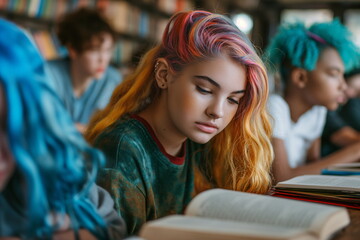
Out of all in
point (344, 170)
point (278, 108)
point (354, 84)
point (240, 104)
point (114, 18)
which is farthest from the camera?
point (114, 18)

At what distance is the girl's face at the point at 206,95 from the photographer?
1123 millimetres

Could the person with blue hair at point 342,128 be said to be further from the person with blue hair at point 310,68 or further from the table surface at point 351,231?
the table surface at point 351,231

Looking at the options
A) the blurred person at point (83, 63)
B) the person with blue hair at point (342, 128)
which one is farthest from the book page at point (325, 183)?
the blurred person at point (83, 63)

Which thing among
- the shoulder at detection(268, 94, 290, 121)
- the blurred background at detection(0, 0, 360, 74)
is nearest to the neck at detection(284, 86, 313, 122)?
the shoulder at detection(268, 94, 290, 121)

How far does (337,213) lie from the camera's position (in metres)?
0.82

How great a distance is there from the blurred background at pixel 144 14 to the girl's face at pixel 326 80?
0.72ft

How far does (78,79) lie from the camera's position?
2.82m

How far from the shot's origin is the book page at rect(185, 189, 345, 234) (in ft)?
2.54

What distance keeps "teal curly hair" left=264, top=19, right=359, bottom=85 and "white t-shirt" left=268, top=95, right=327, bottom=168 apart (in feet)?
0.53

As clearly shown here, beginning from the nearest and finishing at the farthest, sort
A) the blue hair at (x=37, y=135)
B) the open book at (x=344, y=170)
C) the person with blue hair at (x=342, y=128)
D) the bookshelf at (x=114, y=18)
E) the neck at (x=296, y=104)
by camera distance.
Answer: the blue hair at (x=37, y=135), the open book at (x=344, y=170), the neck at (x=296, y=104), the person with blue hair at (x=342, y=128), the bookshelf at (x=114, y=18)

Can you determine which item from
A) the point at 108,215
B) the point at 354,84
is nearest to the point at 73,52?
the point at 354,84

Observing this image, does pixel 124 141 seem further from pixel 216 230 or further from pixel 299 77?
pixel 299 77

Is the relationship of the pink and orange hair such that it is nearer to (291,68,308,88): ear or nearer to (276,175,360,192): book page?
(276,175,360,192): book page

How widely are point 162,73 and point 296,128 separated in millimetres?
991
